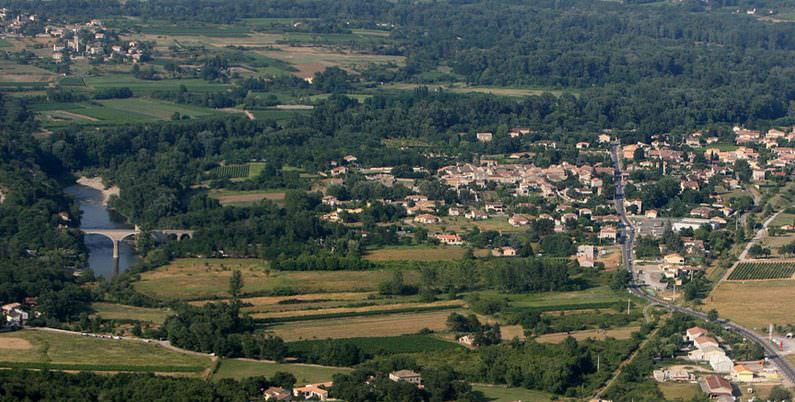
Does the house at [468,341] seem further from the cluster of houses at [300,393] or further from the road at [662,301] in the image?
the road at [662,301]

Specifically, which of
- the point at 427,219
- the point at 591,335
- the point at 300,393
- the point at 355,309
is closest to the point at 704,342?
the point at 591,335

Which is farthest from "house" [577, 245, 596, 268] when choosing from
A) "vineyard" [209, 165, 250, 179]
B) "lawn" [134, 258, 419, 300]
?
"vineyard" [209, 165, 250, 179]

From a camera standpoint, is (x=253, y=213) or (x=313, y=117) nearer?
(x=253, y=213)

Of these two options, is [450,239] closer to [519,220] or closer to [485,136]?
[519,220]

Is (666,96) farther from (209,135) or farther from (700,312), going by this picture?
(700,312)

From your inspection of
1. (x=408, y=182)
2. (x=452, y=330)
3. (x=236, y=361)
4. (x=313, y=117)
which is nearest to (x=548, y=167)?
(x=408, y=182)

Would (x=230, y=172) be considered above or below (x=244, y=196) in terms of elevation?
below
